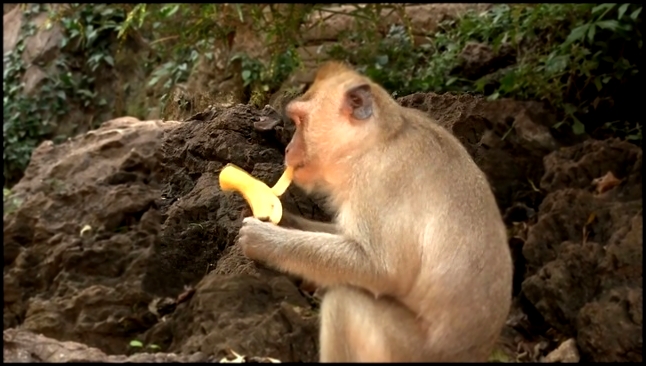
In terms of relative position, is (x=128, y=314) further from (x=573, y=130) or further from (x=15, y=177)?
(x=15, y=177)

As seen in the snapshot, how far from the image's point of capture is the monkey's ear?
9.32ft

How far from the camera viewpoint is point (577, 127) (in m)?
3.97

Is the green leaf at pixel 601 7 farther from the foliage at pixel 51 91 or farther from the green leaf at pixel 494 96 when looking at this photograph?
the foliage at pixel 51 91

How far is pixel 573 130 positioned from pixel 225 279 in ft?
6.67

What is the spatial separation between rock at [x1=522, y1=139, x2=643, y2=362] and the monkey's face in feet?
3.12

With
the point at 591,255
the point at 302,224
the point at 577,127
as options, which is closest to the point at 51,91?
the point at 577,127

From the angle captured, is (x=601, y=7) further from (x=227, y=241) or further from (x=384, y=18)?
(x=227, y=241)

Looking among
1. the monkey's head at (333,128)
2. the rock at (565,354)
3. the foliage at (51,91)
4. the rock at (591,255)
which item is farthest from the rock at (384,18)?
the foliage at (51,91)

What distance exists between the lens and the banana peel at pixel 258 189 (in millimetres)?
2668

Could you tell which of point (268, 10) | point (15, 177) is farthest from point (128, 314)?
point (15, 177)

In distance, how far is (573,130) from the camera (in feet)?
13.0

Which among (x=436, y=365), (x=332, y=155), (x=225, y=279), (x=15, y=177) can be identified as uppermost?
(x=332, y=155)

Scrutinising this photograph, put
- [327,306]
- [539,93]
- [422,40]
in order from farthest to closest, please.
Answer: [422,40] → [539,93] → [327,306]

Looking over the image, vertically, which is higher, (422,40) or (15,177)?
(422,40)
